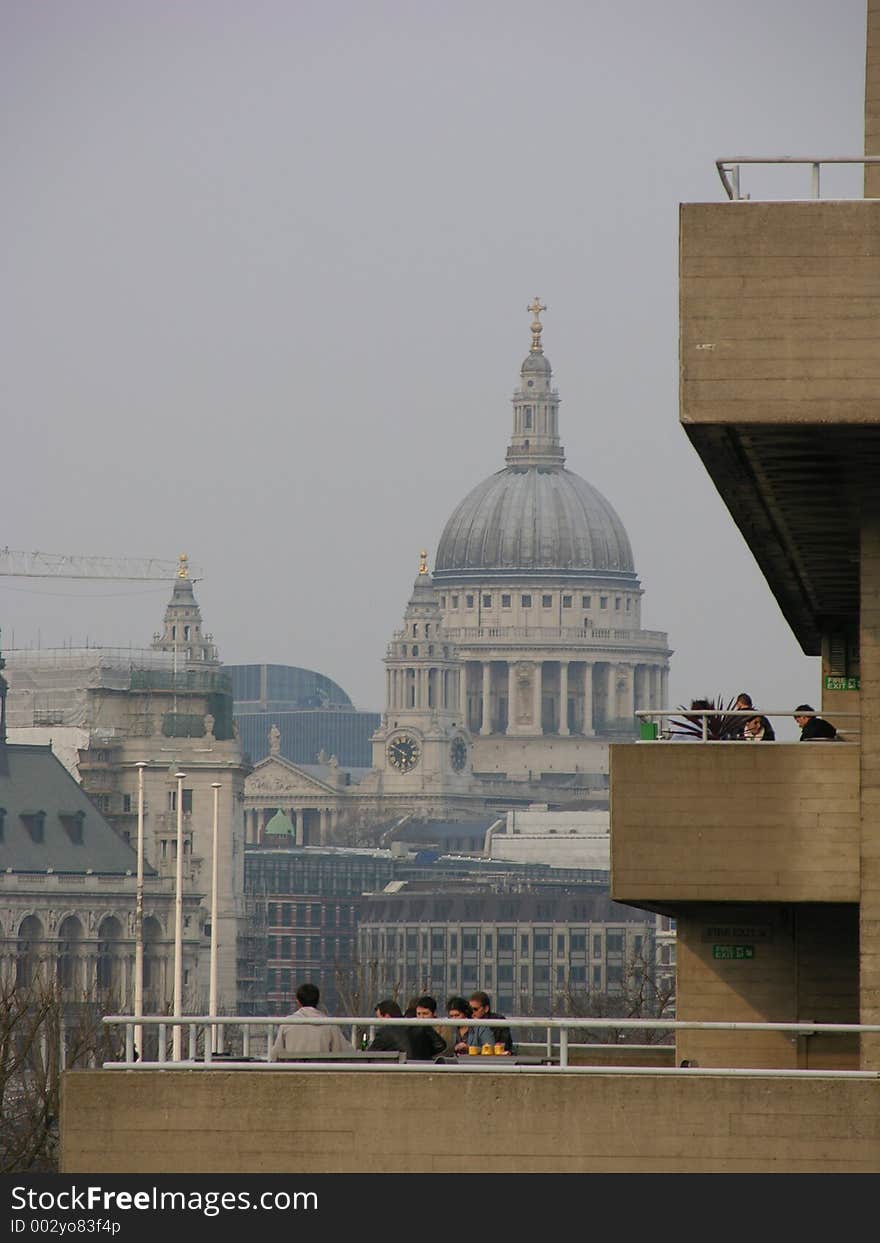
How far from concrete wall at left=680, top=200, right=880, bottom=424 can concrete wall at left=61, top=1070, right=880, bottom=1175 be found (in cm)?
489

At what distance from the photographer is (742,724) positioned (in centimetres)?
3319

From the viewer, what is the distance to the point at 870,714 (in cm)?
2953

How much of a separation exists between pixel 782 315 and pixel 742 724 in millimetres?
5862

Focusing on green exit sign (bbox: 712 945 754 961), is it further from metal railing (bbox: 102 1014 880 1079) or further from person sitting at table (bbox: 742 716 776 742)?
metal railing (bbox: 102 1014 880 1079)

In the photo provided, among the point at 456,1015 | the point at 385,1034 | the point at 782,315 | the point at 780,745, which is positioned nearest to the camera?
the point at 782,315

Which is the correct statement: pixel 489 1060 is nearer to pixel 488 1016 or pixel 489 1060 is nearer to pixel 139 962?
pixel 488 1016

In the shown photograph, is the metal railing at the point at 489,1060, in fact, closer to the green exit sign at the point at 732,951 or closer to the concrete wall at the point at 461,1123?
the concrete wall at the point at 461,1123

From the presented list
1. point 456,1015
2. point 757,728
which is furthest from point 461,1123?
point 757,728

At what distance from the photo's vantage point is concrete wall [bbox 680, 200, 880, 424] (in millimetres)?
28125

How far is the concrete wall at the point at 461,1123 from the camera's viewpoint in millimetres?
28000

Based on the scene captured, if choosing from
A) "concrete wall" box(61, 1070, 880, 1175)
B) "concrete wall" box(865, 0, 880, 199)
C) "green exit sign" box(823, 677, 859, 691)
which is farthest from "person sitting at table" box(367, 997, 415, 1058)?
"green exit sign" box(823, 677, 859, 691)

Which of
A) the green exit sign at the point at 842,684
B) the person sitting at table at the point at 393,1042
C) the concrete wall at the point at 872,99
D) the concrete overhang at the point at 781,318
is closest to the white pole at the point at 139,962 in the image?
the person sitting at table at the point at 393,1042

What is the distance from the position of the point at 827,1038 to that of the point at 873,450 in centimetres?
631
